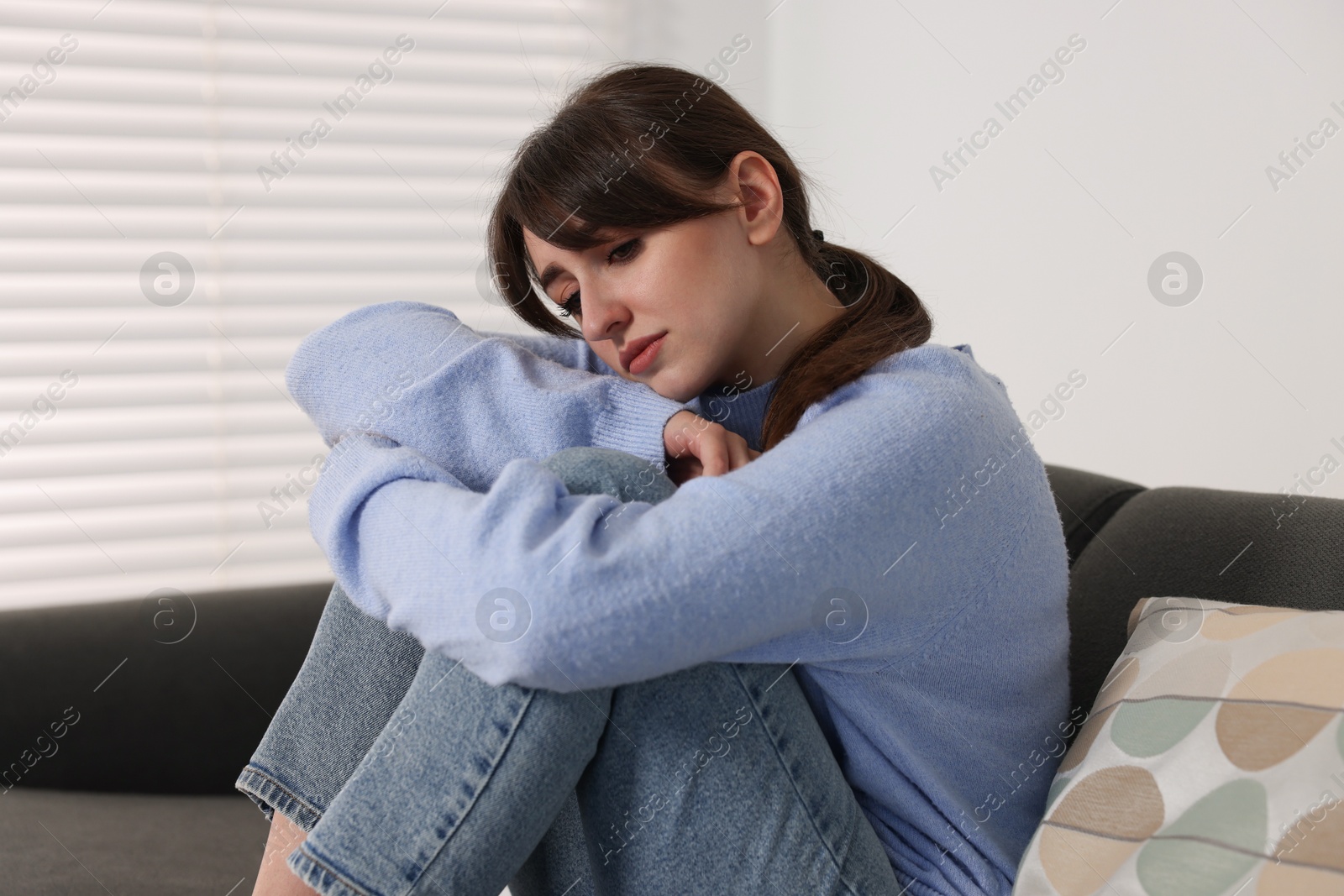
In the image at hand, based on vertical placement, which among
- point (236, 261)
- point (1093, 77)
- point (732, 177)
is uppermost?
point (1093, 77)

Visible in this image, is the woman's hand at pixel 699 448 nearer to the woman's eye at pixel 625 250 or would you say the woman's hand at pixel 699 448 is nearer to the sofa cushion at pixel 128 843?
the woman's eye at pixel 625 250

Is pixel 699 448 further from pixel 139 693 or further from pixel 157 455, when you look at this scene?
pixel 157 455

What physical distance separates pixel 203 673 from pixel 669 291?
91 centimetres

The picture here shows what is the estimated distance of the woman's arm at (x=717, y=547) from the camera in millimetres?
639

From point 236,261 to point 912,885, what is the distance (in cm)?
173

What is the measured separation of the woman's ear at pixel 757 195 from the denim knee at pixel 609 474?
296 millimetres

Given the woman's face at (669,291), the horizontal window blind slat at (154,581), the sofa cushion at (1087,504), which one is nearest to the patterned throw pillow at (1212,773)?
the sofa cushion at (1087,504)

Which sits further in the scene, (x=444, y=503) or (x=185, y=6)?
(x=185, y=6)

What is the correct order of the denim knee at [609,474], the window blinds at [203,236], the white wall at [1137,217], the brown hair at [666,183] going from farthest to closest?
1. the window blinds at [203,236]
2. the white wall at [1137,217]
3. the brown hair at [666,183]
4. the denim knee at [609,474]

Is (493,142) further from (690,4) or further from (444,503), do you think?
(444,503)

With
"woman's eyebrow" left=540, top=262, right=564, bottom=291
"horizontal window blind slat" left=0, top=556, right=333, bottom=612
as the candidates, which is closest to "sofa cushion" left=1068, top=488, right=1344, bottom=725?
"woman's eyebrow" left=540, top=262, right=564, bottom=291

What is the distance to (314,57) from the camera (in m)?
2.03

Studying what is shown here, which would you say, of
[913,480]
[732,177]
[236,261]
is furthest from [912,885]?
[236,261]

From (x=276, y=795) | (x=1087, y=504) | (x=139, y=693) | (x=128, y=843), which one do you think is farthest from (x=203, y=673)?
(x=1087, y=504)
